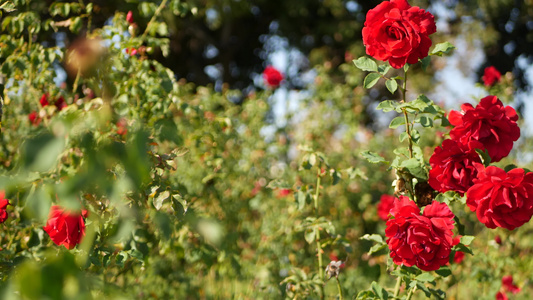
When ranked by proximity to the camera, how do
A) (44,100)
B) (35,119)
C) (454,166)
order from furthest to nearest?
(35,119), (44,100), (454,166)

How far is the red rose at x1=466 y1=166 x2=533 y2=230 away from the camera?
1181 mm

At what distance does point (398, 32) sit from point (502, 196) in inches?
19.1

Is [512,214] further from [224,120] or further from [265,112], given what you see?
[265,112]

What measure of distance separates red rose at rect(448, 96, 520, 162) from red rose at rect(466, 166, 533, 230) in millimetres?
116

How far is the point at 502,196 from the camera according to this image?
118 cm

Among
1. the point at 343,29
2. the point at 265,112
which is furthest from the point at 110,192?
the point at 343,29

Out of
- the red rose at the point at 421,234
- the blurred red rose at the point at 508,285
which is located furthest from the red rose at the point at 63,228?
the blurred red rose at the point at 508,285

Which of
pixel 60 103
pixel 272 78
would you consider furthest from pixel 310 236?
pixel 272 78

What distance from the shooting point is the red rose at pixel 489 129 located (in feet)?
4.22

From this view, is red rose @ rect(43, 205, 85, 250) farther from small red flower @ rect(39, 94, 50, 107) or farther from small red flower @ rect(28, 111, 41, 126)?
small red flower @ rect(28, 111, 41, 126)

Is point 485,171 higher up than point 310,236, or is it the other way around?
point 485,171

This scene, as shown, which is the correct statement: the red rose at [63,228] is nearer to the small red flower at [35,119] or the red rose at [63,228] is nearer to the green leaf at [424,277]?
the green leaf at [424,277]

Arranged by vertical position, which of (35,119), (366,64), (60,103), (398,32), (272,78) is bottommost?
(272,78)

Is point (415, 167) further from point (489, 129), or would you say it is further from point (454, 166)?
point (489, 129)
